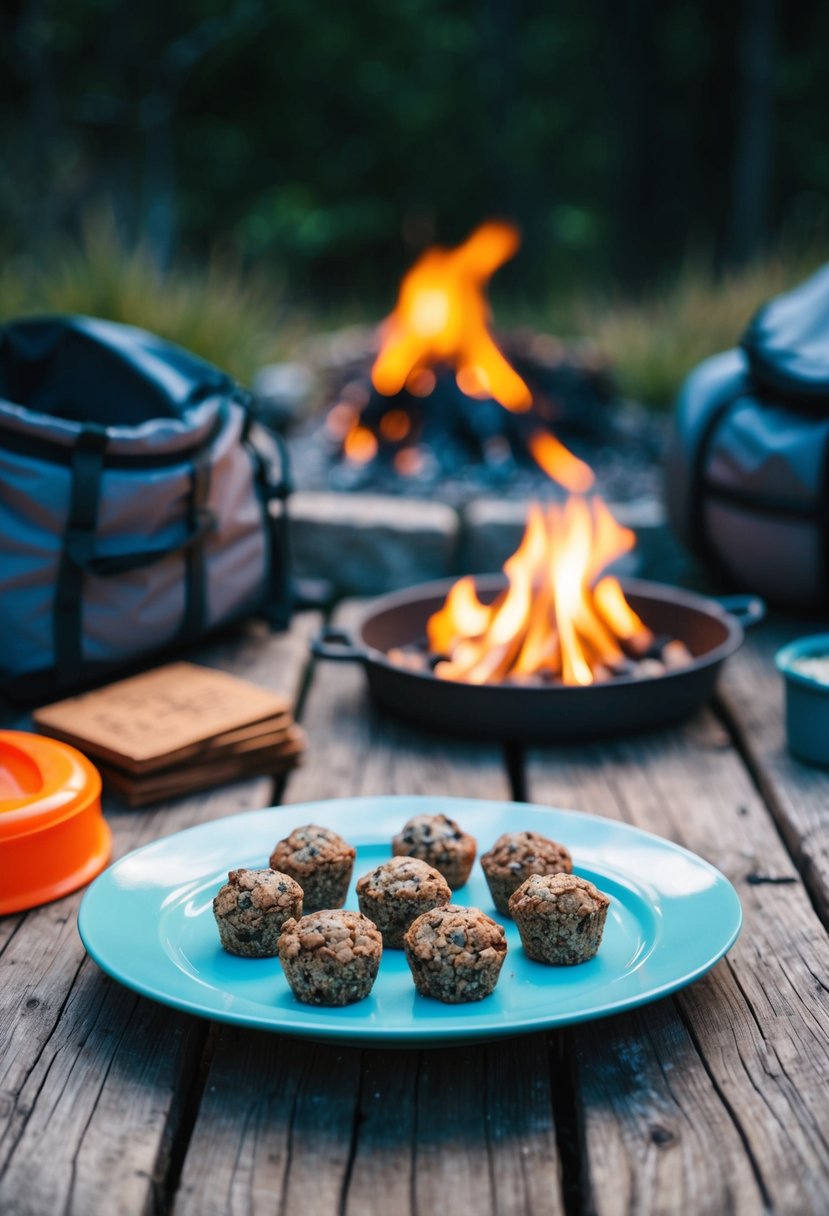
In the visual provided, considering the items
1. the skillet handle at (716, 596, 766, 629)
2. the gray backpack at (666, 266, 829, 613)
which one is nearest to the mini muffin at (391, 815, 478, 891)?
the skillet handle at (716, 596, 766, 629)

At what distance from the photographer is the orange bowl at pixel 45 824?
1630mm

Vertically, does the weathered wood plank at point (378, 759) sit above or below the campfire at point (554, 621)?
below

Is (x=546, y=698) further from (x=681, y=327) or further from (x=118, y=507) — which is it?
(x=681, y=327)

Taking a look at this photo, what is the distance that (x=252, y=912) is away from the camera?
138 centimetres

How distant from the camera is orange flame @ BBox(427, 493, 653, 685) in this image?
96.3 inches

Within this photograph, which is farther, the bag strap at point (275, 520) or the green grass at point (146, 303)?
the green grass at point (146, 303)

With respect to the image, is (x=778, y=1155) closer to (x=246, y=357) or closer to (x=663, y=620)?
(x=663, y=620)

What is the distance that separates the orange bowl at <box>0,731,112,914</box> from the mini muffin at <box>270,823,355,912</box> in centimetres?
32

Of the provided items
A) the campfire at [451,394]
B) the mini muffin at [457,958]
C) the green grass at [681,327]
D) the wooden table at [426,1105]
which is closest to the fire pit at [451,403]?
the campfire at [451,394]

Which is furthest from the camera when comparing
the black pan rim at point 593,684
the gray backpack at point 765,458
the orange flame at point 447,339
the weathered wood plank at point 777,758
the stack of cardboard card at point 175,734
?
the orange flame at point 447,339

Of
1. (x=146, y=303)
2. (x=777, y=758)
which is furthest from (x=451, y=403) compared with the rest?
(x=777, y=758)

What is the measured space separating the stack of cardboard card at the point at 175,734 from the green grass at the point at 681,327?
287cm

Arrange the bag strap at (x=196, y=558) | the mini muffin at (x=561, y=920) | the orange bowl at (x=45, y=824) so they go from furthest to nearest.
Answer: the bag strap at (x=196, y=558) → the orange bowl at (x=45, y=824) → the mini muffin at (x=561, y=920)

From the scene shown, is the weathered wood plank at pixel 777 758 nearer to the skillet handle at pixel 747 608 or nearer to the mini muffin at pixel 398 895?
the skillet handle at pixel 747 608
